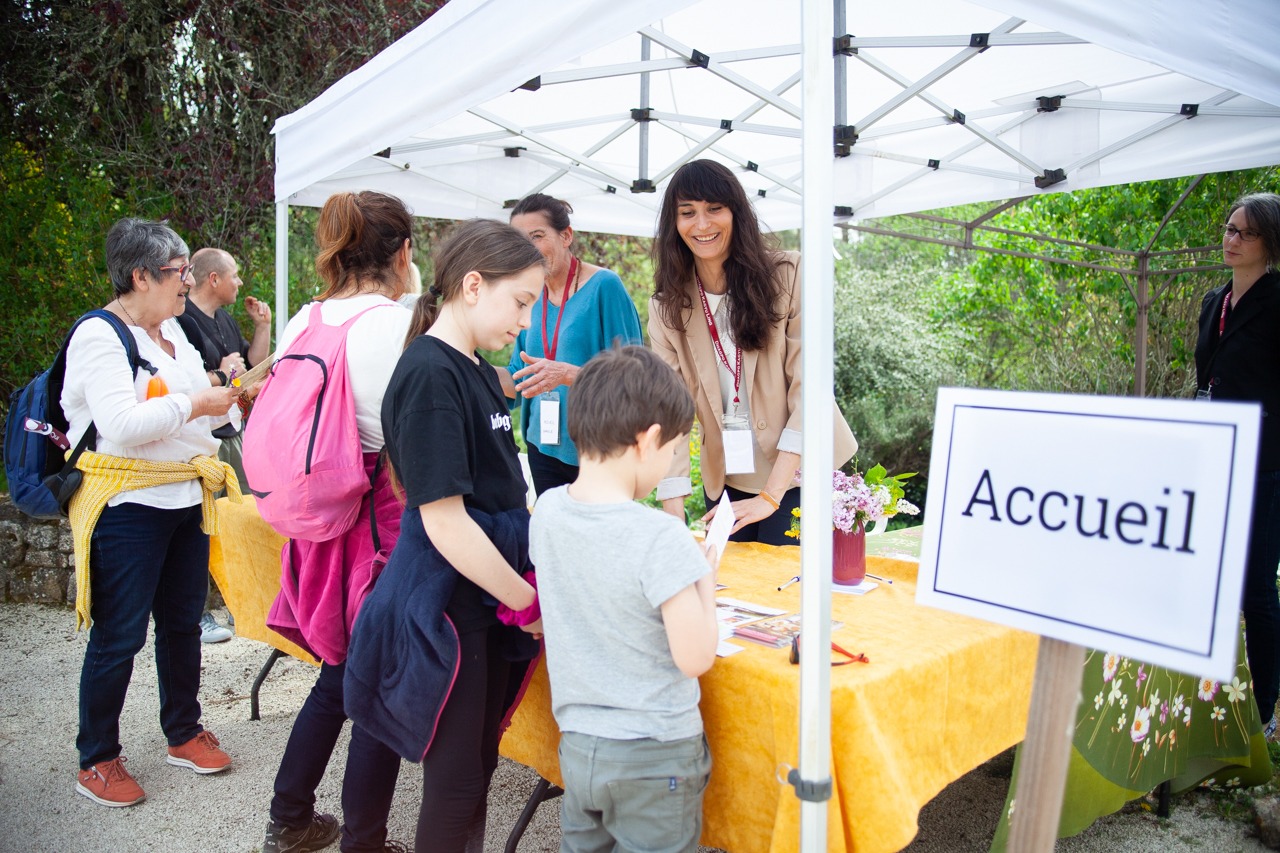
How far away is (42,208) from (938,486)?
6.06m

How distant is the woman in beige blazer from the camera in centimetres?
241

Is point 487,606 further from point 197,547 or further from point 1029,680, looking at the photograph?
point 197,547

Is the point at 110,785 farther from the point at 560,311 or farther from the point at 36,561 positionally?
the point at 36,561

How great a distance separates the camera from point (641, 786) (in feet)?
4.77

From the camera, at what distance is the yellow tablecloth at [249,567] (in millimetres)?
2918

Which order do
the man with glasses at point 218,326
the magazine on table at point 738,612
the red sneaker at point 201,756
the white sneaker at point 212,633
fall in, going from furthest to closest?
the white sneaker at point 212,633 → the man with glasses at point 218,326 → the red sneaker at point 201,756 → the magazine on table at point 738,612

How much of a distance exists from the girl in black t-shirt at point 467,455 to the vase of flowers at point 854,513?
77 centimetres

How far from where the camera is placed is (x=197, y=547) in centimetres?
282

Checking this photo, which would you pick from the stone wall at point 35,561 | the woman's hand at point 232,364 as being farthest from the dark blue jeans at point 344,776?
the stone wall at point 35,561

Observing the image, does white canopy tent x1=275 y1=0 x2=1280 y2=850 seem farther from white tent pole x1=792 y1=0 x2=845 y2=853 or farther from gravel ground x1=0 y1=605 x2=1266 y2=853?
gravel ground x1=0 y1=605 x2=1266 y2=853

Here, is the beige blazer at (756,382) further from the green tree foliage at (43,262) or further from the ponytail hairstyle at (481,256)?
the green tree foliage at (43,262)

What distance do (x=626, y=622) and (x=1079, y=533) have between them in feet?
2.26

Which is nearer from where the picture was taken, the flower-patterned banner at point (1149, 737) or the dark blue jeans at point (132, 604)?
the flower-patterned banner at point (1149, 737)

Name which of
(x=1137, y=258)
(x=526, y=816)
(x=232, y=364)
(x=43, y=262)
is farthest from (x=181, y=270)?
(x=1137, y=258)
